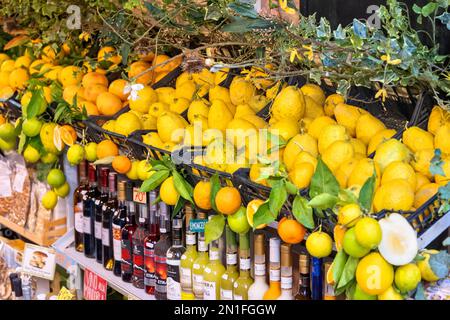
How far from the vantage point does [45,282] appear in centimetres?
332

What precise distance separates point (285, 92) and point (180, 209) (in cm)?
50

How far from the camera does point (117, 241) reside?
101 inches

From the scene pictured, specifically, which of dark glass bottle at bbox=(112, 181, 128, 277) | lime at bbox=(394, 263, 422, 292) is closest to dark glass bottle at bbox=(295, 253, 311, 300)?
lime at bbox=(394, 263, 422, 292)

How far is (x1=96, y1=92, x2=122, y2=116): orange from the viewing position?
2574 mm

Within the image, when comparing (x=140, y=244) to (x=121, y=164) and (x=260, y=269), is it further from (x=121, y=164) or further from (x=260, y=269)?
(x=260, y=269)

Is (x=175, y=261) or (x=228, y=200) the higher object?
(x=228, y=200)

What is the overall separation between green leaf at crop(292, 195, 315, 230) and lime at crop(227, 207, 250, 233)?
0.87 feet

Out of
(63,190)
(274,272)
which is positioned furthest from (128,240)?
(274,272)

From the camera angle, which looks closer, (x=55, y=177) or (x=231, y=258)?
Answer: (x=231, y=258)

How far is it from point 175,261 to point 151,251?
0.14 meters

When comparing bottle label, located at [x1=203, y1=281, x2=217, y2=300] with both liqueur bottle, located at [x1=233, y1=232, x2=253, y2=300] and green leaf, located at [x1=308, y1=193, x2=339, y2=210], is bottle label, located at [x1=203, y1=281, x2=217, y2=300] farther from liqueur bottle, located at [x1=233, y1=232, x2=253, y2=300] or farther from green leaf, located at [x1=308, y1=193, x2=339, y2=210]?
green leaf, located at [x1=308, y1=193, x2=339, y2=210]

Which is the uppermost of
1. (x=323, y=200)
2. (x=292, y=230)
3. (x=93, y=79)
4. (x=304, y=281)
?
(x=323, y=200)

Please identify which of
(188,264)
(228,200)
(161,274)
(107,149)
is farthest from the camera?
(107,149)
